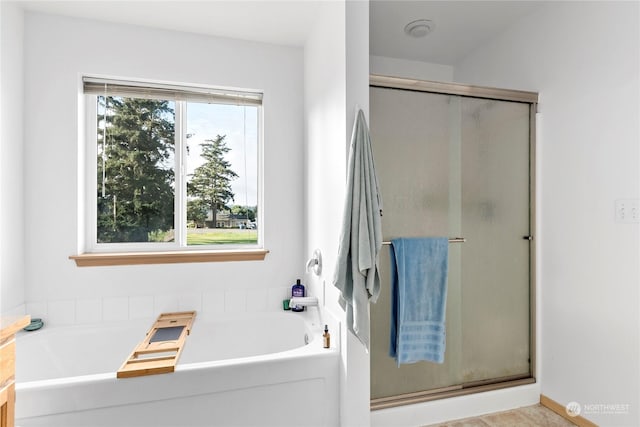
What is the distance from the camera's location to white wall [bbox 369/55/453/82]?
9.05 feet

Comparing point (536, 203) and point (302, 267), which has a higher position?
point (536, 203)

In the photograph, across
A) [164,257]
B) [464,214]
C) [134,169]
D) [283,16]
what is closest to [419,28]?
[283,16]

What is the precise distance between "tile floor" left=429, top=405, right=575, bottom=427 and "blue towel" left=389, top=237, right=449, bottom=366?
0.42 metres

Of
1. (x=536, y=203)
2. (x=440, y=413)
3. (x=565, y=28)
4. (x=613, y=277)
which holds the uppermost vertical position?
(x=565, y=28)

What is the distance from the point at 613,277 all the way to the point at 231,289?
7.12ft

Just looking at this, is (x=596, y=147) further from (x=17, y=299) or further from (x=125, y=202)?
(x=17, y=299)

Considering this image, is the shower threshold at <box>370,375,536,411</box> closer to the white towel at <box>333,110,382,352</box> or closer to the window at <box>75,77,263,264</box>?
the white towel at <box>333,110,382,352</box>

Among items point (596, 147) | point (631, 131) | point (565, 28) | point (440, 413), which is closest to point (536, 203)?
point (596, 147)

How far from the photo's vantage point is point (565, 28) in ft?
6.37

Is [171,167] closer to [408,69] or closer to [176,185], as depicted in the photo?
[176,185]

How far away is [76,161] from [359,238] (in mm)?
1801

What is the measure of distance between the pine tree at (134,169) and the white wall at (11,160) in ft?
1.30

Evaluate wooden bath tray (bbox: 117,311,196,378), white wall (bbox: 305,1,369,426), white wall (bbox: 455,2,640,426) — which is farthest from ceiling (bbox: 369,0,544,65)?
wooden bath tray (bbox: 117,311,196,378)

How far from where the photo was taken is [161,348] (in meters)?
1.70
